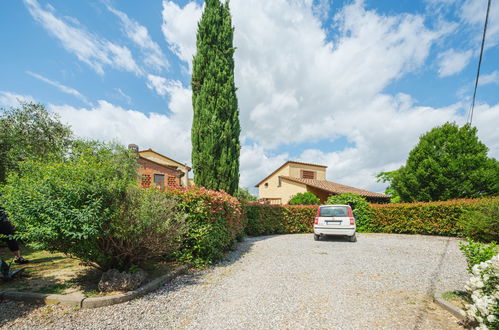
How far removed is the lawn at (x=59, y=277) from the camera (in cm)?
368

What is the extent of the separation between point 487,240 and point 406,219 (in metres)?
3.57

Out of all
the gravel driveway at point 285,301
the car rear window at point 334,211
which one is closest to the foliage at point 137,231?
the gravel driveway at point 285,301

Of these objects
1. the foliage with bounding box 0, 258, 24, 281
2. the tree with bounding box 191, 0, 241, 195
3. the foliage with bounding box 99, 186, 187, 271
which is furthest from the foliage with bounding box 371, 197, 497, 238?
the foliage with bounding box 0, 258, 24, 281

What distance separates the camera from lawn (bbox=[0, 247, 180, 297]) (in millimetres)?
3682

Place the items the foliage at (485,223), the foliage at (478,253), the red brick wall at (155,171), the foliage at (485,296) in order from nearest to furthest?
the foliage at (485,296)
the foliage at (478,253)
the foliage at (485,223)
the red brick wall at (155,171)

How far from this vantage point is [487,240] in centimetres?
891

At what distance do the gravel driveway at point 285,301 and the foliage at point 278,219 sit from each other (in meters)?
5.81

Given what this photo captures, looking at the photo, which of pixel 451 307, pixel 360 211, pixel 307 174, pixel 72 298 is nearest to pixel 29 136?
pixel 72 298

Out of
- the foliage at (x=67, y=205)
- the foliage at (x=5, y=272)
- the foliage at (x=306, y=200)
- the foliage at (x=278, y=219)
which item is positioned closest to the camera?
the foliage at (x=67, y=205)

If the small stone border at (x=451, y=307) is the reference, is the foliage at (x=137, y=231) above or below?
above

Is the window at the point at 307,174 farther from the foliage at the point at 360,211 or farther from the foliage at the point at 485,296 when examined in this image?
the foliage at the point at 485,296

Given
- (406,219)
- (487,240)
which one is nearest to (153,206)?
(487,240)

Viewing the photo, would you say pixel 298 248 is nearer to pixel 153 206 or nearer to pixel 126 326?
pixel 153 206

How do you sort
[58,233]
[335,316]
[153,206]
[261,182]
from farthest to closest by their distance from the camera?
1. [261,182]
2. [153,206]
3. [58,233]
4. [335,316]
